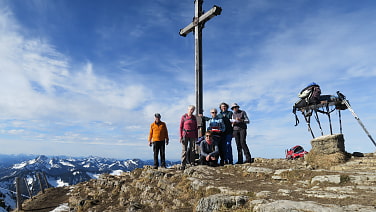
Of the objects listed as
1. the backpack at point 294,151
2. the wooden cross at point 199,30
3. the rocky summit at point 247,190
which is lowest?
the rocky summit at point 247,190

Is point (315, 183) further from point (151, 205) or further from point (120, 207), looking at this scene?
point (120, 207)

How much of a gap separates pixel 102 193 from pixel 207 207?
6599mm

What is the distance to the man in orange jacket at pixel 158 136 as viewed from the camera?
11.0m

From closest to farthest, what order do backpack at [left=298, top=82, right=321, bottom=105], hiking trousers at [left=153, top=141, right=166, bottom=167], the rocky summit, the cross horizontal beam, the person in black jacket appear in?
the rocky summit
the person in black jacket
hiking trousers at [left=153, top=141, right=166, bottom=167]
the cross horizontal beam
backpack at [left=298, top=82, right=321, bottom=105]

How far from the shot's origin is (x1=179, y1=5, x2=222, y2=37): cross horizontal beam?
11.8 meters

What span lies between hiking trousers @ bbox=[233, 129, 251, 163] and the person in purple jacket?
1.87 meters

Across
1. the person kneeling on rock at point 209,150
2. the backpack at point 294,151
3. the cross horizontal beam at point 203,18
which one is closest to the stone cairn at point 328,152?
the person kneeling on rock at point 209,150

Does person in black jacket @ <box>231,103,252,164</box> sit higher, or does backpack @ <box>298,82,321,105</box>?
backpack @ <box>298,82,321,105</box>

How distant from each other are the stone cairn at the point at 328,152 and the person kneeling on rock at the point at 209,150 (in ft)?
13.1

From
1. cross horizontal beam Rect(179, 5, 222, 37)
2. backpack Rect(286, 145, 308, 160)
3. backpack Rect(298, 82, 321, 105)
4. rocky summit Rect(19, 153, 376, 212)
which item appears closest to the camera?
rocky summit Rect(19, 153, 376, 212)

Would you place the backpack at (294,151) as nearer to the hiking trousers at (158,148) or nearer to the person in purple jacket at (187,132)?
the person in purple jacket at (187,132)

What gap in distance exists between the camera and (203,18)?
40.6ft

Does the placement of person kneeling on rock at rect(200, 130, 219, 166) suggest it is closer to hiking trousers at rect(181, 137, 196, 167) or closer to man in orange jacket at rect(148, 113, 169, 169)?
hiking trousers at rect(181, 137, 196, 167)

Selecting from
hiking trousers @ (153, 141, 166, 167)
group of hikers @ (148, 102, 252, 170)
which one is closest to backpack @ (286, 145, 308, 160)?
group of hikers @ (148, 102, 252, 170)
